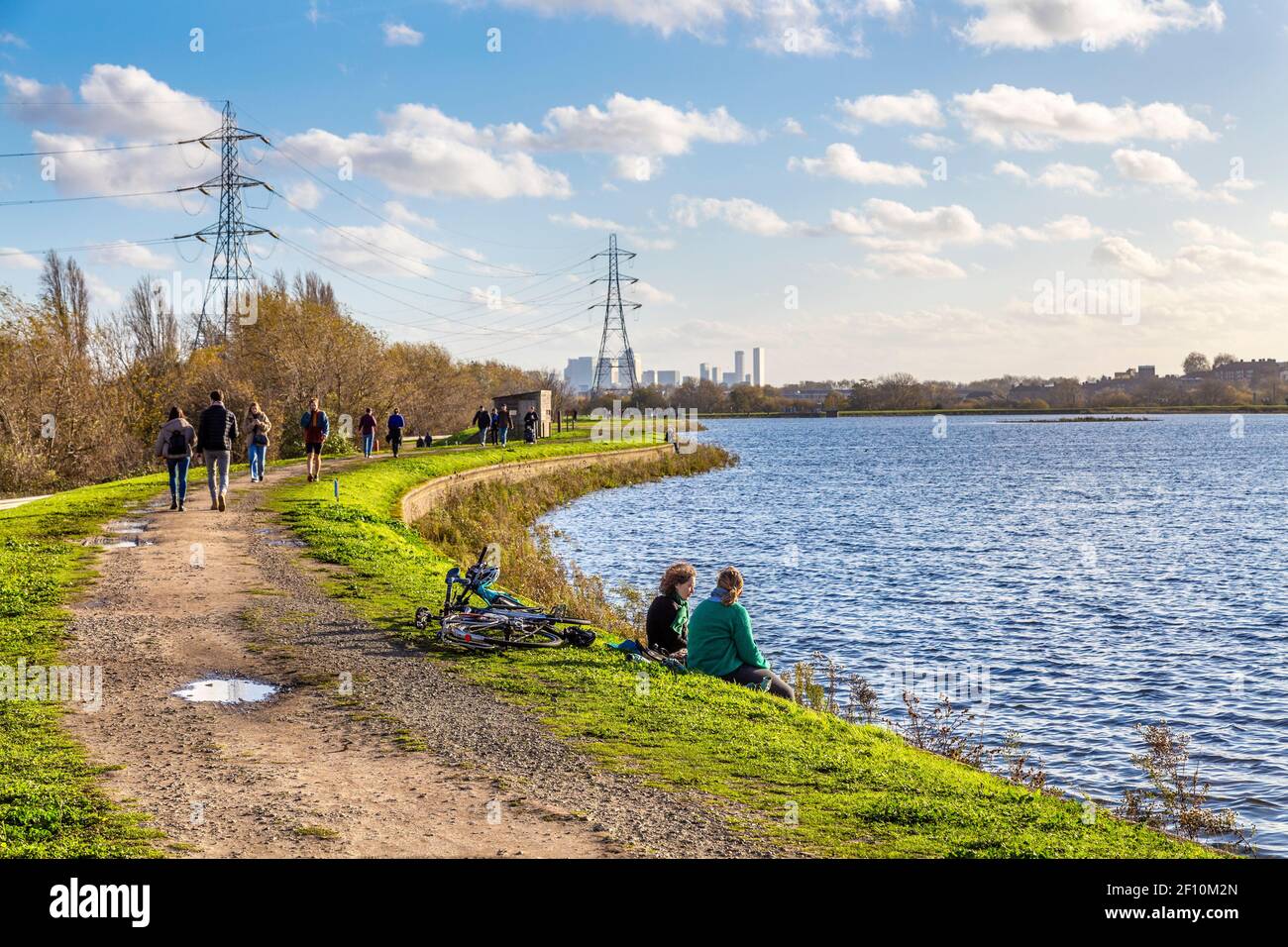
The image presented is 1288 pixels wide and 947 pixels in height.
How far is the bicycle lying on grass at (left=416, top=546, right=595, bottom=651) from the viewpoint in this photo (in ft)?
41.4

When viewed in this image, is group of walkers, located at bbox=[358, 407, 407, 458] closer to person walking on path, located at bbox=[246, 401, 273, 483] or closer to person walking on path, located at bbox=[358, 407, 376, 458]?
person walking on path, located at bbox=[358, 407, 376, 458]

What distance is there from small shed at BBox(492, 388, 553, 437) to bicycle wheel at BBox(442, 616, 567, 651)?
52025 mm

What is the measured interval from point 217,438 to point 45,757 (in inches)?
577

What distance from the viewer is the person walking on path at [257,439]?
28469 millimetres

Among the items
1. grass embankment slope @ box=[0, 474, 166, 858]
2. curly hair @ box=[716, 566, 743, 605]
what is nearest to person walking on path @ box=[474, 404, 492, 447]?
grass embankment slope @ box=[0, 474, 166, 858]

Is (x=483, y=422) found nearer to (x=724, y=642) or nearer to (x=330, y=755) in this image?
(x=724, y=642)

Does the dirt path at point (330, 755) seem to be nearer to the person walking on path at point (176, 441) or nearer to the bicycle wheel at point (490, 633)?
the bicycle wheel at point (490, 633)

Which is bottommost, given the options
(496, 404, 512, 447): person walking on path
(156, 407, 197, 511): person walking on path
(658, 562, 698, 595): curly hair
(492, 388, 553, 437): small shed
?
(658, 562, 698, 595): curly hair

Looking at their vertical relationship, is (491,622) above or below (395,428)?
below

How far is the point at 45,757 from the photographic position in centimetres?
828

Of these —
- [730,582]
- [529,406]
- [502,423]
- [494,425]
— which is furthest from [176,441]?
[529,406]

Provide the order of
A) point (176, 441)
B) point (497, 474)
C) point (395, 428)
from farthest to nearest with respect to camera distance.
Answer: point (497, 474) → point (395, 428) → point (176, 441)

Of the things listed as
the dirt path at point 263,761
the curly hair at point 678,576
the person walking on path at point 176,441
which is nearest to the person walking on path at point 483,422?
the person walking on path at point 176,441
